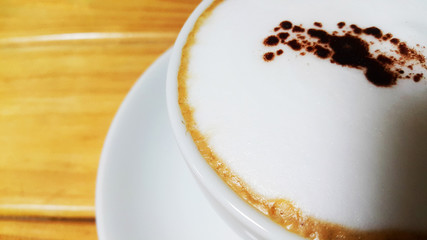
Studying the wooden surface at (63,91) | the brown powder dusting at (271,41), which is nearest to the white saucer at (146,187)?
the wooden surface at (63,91)

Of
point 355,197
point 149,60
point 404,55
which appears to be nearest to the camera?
point 355,197

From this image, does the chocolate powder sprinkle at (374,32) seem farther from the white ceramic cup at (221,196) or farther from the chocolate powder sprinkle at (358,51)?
the white ceramic cup at (221,196)

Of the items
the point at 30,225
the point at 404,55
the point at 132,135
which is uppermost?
the point at 404,55

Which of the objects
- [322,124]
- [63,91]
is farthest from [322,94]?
[63,91]

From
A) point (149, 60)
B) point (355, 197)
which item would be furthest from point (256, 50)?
point (149, 60)

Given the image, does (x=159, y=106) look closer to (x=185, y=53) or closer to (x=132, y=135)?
(x=132, y=135)

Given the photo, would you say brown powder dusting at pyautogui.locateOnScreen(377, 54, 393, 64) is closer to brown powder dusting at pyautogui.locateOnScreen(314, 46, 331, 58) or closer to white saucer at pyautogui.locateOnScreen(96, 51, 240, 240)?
brown powder dusting at pyautogui.locateOnScreen(314, 46, 331, 58)

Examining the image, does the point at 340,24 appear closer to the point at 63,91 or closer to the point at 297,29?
the point at 297,29

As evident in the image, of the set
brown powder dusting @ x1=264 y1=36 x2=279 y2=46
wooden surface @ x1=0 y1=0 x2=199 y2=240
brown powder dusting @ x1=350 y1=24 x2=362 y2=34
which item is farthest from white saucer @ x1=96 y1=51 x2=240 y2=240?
brown powder dusting @ x1=350 y1=24 x2=362 y2=34
